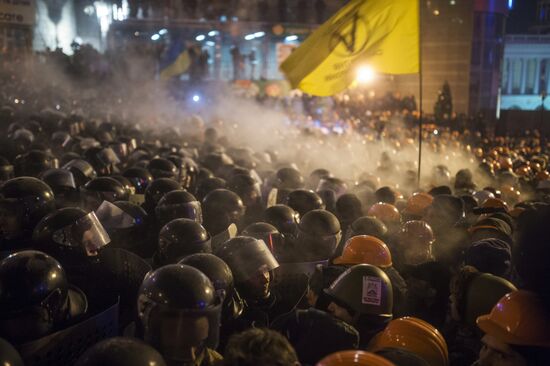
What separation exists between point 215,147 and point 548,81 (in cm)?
6006

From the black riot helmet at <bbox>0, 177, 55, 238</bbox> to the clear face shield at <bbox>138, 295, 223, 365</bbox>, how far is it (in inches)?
122

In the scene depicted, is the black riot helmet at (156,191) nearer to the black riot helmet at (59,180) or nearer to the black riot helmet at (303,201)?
the black riot helmet at (59,180)

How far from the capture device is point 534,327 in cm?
356

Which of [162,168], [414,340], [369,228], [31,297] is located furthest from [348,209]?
[31,297]

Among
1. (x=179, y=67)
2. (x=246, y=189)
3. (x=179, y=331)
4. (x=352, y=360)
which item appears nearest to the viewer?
(x=352, y=360)

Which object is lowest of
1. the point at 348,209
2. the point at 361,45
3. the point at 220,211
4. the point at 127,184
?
the point at 348,209

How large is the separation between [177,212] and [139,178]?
253 cm

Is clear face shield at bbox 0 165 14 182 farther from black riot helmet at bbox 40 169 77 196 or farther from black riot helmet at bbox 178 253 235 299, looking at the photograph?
black riot helmet at bbox 178 253 235 299

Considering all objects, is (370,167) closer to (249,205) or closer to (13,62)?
(249,205)

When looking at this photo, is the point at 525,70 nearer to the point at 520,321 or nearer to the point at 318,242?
the point at 318,242

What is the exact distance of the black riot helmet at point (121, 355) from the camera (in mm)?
3223

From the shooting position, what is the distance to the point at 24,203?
6.60m

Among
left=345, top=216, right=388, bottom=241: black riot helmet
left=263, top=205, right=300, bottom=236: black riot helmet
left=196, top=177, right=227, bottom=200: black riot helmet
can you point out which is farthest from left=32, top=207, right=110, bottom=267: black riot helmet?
left=196, top=177, right=227, bottom=200: black riot helmet

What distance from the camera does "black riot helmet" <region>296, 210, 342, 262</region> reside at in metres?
6.59
